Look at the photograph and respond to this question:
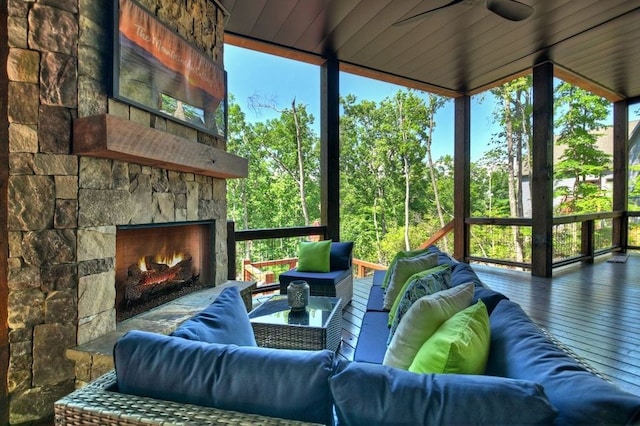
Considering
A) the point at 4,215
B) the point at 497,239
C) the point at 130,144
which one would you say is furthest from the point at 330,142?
the point at 497,239

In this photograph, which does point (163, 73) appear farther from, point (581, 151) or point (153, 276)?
point (581, 151)

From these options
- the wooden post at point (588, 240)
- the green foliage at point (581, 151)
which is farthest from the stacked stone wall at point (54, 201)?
the green foliage at point (581, 151)

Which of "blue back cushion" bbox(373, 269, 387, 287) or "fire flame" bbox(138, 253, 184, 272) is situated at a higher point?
"fire flame" bbox(138, 253, 184, 272)

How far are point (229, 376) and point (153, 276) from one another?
2.12 metres

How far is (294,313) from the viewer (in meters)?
2.46

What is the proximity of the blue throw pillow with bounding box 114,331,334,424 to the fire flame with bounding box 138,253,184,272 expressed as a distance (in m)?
1.76

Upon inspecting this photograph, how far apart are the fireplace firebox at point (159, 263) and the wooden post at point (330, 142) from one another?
1.79 m

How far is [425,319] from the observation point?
1.30m

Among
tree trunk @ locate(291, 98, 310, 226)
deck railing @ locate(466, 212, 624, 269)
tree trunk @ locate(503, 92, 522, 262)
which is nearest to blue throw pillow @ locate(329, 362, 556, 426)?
deck railing @ locate(466, 212, 624, 269)

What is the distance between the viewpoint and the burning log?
248cm

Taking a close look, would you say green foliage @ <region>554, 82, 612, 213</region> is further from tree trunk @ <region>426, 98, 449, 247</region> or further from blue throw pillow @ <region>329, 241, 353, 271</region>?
blue throw pillow @ <region>329, 241, 353, 271</region>

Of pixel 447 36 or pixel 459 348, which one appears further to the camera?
pixel 447 36

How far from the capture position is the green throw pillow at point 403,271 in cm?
245

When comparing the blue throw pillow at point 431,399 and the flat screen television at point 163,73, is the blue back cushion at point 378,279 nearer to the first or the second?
the flat screen television at point 163,73
